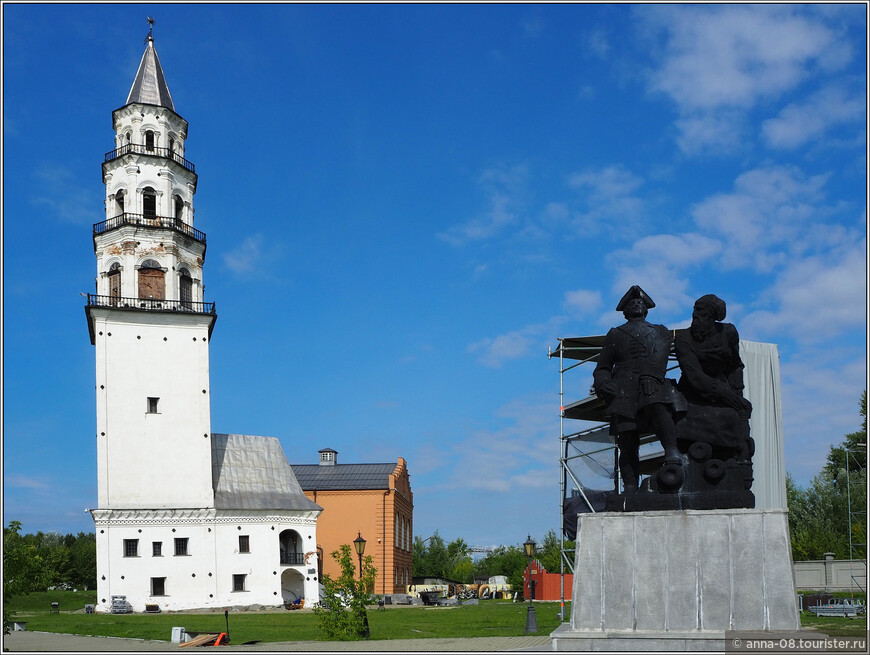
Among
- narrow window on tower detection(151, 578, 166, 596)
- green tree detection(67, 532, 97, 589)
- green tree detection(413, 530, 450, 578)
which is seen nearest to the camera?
narrow window on tower detection(151, 578, 166, 596)

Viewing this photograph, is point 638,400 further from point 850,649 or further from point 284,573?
point 284,573

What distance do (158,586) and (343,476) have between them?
20778mm

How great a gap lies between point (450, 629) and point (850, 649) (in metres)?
13.8

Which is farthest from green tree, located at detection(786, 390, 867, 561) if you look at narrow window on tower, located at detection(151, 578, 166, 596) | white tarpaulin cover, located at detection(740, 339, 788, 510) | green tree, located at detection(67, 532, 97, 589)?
green tree, located at detection(67, 532, 97, 589)

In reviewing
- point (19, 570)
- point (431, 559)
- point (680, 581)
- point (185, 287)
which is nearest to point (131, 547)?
point (185, 287)

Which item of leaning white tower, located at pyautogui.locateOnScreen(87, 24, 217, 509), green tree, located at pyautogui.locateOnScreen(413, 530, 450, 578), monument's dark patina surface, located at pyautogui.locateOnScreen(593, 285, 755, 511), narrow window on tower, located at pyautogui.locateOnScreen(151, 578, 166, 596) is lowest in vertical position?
green tree, located at pyautogui.locateOnScreen(413, 530, 450, 578)

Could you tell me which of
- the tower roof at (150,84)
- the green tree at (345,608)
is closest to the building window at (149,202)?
the tower roof at (150,84)

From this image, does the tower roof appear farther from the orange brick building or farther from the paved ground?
the paved ground

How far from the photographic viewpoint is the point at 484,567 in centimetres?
10588

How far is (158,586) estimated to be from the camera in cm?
3884

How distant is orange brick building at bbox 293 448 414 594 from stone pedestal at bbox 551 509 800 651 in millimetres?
45431

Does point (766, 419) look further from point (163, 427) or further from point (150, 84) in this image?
point (150, 84)

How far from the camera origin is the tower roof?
43594mm

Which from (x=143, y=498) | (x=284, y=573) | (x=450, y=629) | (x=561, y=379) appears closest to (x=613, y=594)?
(x=450, y=629)
